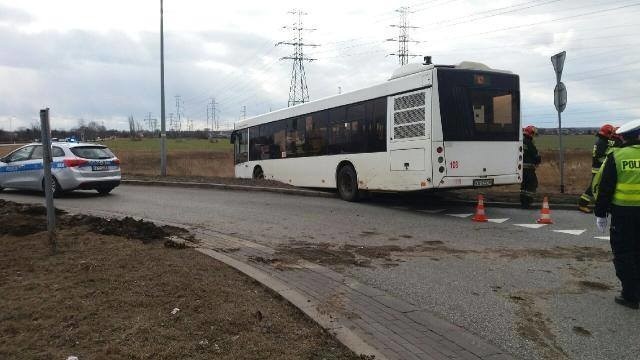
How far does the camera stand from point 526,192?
42.5 ft

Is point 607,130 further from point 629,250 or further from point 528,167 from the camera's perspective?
point 629,250

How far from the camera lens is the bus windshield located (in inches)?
456

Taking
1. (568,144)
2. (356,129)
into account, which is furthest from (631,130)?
(568,144)

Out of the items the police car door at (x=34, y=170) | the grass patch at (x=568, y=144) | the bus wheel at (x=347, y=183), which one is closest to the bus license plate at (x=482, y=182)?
the bus wheel at (x=347, y=183)

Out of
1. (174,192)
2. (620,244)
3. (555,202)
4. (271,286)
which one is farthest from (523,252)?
(174,192)

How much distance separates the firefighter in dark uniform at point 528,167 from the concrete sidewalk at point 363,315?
7.75 meters

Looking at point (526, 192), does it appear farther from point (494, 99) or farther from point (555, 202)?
point (494, 99)

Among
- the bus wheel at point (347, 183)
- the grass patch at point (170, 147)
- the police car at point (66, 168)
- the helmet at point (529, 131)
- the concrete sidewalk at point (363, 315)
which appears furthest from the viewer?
the grass patch at point (170, 147)

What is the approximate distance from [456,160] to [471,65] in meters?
2.17

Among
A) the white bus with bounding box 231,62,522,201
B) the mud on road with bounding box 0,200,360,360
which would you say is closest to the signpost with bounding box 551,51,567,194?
the white bus with bounding box 231,62,522,201

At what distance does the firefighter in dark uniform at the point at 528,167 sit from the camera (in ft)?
42.4

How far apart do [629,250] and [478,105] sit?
6937 mm

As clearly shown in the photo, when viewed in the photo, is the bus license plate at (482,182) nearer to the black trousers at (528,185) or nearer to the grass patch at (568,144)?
the black trousers at (528,185)

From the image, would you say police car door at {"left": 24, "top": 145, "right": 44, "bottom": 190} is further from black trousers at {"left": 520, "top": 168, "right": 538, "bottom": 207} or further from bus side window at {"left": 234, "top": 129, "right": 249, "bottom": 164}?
black trousers at {"left": 520, "top": 168, "right": 538, "bottom": 207}
